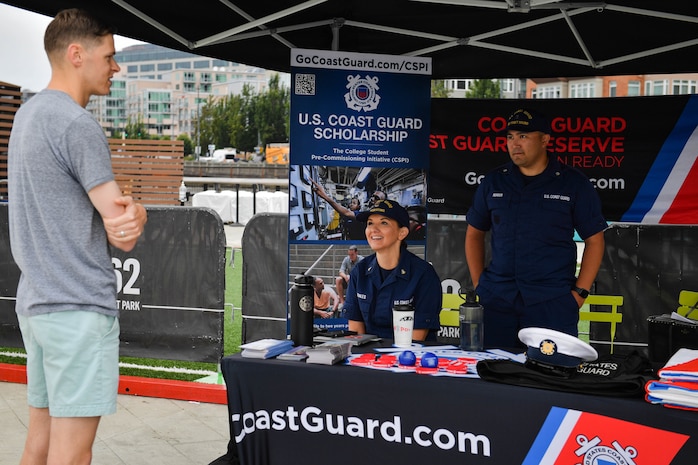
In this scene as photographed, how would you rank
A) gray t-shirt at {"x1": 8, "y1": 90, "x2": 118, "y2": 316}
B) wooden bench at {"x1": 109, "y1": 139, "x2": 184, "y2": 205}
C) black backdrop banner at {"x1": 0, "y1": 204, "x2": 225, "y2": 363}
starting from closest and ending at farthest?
gray t-shirt at {"x1": 8, "y1": 90, "x2": 118, "y2": 316} → black backdrop banner at {"x1": 0, "y1": 204, "x2": 225, "y2": 363} → wooden bench at {"x1": 109, "y1": 139, "x2": 184, "y2": 205}

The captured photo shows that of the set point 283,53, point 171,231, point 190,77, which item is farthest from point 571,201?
point 190,77

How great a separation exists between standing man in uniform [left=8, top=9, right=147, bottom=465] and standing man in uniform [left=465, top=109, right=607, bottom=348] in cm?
235

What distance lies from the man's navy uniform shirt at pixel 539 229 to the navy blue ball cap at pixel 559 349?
1.36m

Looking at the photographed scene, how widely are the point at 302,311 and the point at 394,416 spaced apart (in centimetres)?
62

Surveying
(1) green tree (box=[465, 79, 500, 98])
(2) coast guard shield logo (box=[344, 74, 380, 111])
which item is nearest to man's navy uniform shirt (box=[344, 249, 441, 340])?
(2) coast guard shield logo (box=[344, 74, 380, 111])

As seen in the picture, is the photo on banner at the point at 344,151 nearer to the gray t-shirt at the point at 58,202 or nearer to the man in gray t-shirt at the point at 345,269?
the man in gray t-shirt at the point at 345,269

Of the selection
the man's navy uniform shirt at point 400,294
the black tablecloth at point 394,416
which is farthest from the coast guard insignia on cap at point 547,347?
the man's navy uniform shirt at point 400,294

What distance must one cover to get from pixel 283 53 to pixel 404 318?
3.25 metres

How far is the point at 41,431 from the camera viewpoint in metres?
2.53

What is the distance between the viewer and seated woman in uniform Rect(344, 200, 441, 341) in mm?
3926

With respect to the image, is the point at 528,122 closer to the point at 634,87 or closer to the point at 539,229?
the point at 539,229

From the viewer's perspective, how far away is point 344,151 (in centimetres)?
528

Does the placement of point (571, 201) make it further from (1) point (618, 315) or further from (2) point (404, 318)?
(1) point (618, 315)

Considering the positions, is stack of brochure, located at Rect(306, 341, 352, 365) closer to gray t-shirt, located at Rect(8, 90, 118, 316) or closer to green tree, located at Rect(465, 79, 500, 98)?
gray t-shirt, located at Rect(8, 90, 118, 316)
